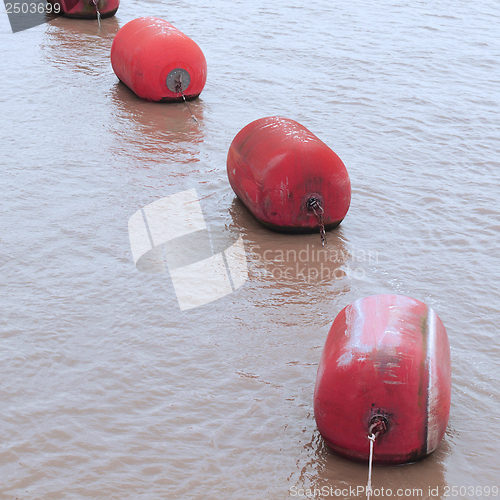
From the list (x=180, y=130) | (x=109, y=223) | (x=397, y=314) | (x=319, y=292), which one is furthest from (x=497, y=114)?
(x=397, y=314)

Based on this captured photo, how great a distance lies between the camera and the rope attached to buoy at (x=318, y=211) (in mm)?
7297

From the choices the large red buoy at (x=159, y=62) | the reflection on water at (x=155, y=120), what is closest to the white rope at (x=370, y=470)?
the reflection on water at (x=155, y=120)

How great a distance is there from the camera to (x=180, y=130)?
1028 centimetres

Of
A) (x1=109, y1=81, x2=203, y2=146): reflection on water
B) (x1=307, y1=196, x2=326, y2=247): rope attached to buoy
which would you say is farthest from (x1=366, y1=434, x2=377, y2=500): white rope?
(x1=109, y1=81, x2=203, y2=146): reflection on water

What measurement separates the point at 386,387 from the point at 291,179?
3243mm

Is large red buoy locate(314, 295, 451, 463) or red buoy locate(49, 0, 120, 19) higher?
red buoy locate(49, 0, 120, 19)

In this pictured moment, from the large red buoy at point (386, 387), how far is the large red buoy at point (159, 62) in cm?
696

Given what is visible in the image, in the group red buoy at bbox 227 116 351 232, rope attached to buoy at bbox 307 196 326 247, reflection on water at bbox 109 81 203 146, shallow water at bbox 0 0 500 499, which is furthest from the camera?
reflection on water at bbox 109 81 203 146

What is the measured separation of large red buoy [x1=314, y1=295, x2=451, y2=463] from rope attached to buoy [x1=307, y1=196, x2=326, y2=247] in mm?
2673

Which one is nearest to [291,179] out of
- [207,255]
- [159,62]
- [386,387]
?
[207,255]

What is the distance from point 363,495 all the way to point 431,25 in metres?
13.7

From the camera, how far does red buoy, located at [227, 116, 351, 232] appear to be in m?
7.16

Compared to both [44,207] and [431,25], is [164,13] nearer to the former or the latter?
[431,25]

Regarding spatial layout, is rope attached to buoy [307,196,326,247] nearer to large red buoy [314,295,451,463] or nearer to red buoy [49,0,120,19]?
large red buoy [314,295,451,463]
